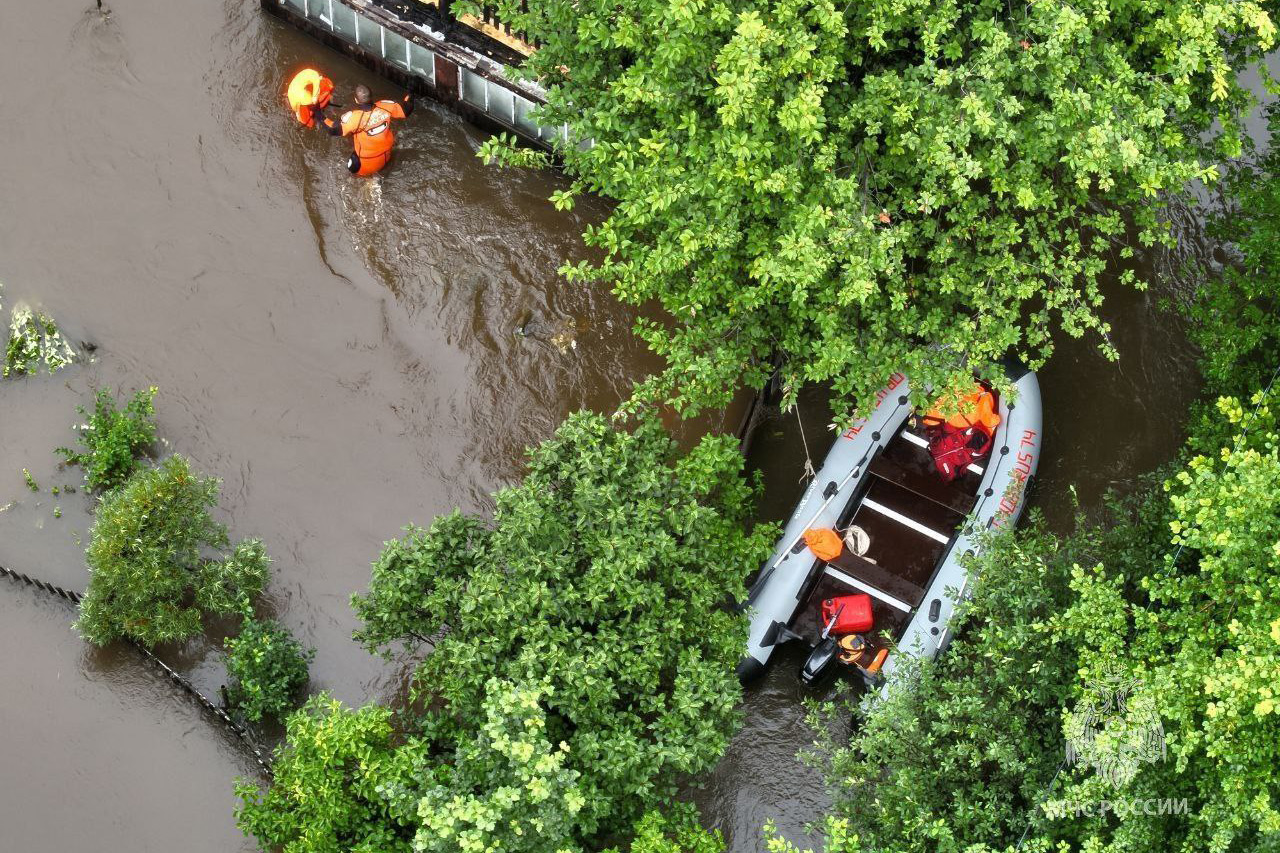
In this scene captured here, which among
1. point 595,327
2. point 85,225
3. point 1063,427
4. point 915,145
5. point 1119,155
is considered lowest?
point 85,225

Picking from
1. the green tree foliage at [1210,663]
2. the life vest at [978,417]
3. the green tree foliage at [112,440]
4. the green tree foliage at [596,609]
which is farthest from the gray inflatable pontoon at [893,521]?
the green tree foliage at [112,440]

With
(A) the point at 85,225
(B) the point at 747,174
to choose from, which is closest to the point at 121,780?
(A) the point at 85,225

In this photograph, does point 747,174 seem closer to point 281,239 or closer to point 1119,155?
point 1119,155

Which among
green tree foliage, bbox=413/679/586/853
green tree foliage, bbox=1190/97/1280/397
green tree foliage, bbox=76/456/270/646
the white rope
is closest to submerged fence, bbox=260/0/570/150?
the white rope

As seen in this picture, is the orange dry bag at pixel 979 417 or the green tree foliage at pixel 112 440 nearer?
the green tree foliage at pixel 112 440

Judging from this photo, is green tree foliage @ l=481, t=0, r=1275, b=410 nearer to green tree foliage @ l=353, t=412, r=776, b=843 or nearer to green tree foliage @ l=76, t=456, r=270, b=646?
green tree foliage @ l=353, t=412, r=776, b=843

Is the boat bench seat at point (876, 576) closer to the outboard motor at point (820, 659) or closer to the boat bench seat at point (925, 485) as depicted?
the outboard motor at point (820, 659)
